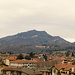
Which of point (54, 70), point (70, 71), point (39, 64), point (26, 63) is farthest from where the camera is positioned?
point (26, 63)

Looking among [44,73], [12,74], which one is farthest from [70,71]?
[12,74]

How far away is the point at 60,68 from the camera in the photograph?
6462 centimetres

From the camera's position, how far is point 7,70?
68500mm

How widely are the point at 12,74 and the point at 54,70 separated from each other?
9.02m

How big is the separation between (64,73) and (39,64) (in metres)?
57.5

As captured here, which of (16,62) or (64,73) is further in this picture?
(16,62)

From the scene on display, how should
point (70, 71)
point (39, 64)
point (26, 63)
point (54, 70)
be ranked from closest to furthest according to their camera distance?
point (70, 71) → point (54, 70) → point (39, 64) → point (26, 63)

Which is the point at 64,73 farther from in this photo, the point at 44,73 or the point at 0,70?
the point at 0,70

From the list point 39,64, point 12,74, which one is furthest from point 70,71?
point 39,64

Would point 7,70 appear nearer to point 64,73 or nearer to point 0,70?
point 0,70

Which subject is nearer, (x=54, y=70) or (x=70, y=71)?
(x=70, y=71)

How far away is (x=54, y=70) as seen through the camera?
63.8 meters

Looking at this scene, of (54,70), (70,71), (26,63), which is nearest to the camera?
(70,71)

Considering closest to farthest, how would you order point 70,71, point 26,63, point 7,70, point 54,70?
1. point 70,71
2. point 54,70
3. point 7,70
4. point 26,63
